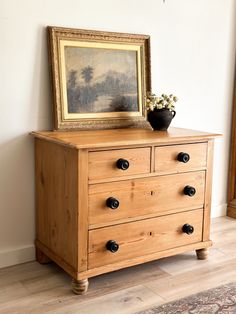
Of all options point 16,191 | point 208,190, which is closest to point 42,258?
point 16,191

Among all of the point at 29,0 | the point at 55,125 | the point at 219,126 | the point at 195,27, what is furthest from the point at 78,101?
the point at 219,126

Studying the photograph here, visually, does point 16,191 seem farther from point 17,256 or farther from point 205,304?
point 205,304

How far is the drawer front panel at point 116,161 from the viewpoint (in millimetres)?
2151

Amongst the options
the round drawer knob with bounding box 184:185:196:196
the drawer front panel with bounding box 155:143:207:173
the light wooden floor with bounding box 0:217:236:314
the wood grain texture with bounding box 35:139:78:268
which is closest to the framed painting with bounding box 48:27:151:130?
the wood grain texture with bounding box 35:139:78:268

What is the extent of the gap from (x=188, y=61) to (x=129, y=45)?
0.54 meters

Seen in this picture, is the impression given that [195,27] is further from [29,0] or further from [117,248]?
[117,248]

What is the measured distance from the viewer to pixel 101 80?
2.63 metres

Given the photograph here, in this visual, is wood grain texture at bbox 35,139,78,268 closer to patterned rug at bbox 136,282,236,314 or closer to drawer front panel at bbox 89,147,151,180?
drawer front panel at bbox 89,147,151,180

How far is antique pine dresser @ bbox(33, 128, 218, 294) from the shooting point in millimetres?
2168

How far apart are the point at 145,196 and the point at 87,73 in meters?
0.79

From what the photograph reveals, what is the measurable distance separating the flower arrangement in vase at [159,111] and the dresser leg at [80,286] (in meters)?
0.98

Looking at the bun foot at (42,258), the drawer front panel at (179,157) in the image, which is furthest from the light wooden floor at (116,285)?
the drawer front panel at (179,157)

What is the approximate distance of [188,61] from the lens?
3.08 metres

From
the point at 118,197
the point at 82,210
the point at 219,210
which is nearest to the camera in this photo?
the point at 82,210
